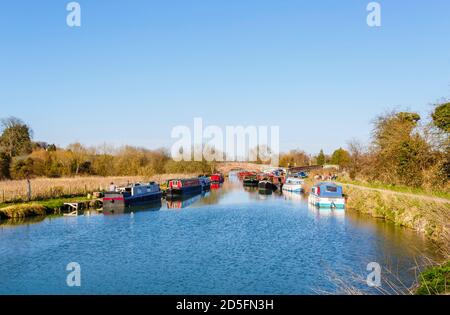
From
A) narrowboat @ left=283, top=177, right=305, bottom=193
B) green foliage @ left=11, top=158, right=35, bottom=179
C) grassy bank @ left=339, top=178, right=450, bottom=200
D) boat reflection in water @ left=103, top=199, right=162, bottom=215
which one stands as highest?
green foliage @ left=11, top=158, right=35, bottom=179

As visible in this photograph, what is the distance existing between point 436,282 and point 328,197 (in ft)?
89.5

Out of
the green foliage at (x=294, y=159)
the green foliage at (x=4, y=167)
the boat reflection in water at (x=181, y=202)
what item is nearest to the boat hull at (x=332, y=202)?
the boat reflection in water at (x=181, y=202)

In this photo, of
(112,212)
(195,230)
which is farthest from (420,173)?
(112,212)

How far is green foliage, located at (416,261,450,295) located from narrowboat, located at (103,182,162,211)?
27807 mm

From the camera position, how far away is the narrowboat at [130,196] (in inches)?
1345

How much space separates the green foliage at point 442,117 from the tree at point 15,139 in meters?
51.7

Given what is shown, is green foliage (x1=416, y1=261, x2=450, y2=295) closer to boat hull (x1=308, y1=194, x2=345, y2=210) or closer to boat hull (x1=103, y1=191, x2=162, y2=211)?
Result: boat hull (x1=308, y1=194, x2=345, y2=210)

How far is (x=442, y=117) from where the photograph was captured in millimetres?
26406

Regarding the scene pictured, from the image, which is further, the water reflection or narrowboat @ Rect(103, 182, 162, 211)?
the water reflection

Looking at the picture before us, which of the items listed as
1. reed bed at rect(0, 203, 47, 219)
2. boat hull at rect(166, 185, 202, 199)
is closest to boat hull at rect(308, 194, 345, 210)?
boat hull at rect(166, 185, 202, 199)

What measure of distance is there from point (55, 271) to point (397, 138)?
90.1ft

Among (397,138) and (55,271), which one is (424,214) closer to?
(397,138)

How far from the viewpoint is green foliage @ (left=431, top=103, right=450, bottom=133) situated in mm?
26191

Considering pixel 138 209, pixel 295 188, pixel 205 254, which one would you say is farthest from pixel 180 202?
pixel 205 254
